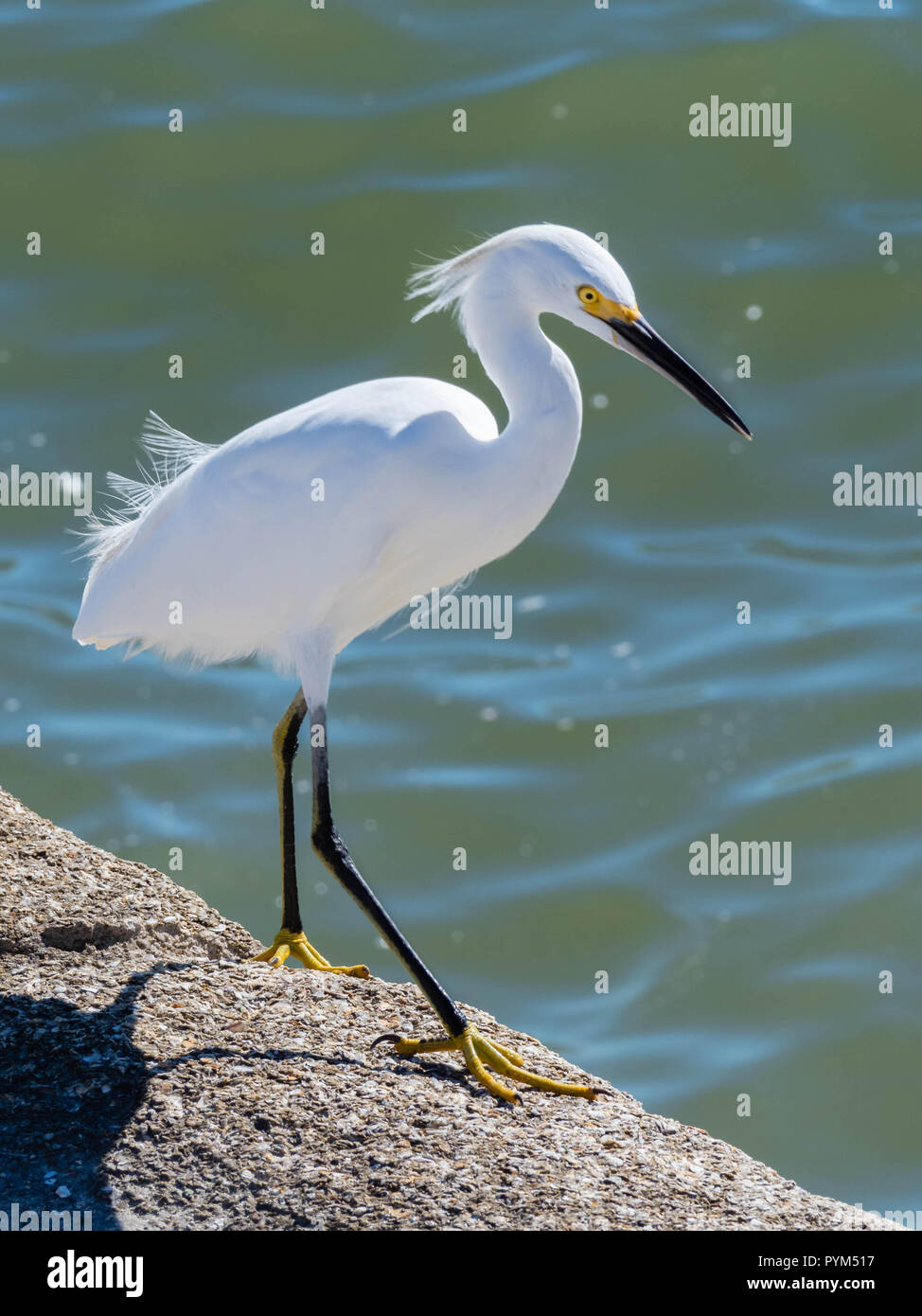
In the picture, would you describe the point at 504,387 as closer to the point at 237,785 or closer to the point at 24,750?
the point at 237,785

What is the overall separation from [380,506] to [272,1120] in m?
1.95

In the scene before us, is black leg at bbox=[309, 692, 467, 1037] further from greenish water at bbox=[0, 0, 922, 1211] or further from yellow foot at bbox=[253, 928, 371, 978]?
greenish water at bbox=[0, 0, 922, 1211]

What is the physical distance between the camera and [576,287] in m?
5.09

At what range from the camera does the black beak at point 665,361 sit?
5.09m

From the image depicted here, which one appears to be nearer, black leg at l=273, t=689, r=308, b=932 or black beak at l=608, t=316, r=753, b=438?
black beak at l=608, t=316, r=753, b=438

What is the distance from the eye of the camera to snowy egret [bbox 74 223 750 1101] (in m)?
5.12

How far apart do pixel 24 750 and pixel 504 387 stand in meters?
5.30

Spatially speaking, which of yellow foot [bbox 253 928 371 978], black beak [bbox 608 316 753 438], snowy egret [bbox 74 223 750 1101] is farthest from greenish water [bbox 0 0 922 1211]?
black beak [bbox 608 316 753 438]

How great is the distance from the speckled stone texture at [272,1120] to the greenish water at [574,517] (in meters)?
2.92

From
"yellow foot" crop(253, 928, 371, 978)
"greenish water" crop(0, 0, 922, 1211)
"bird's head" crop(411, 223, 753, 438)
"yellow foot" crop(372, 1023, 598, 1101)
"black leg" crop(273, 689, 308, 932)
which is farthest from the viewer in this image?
"greenish water" crop(0, 0, 922, 1211)

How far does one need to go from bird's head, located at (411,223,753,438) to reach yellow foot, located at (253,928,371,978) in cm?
223

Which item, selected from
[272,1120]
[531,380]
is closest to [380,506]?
[531,380]

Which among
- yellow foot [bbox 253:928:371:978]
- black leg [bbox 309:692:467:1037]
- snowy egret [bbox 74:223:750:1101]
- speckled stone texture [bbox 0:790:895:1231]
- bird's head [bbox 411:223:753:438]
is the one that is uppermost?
bird's head [bbox 411:223:753:438]

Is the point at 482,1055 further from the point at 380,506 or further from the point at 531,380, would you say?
the point at 531,380
